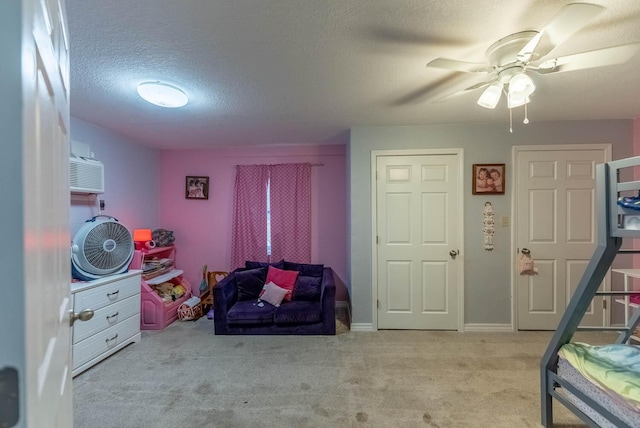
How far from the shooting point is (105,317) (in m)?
2.40

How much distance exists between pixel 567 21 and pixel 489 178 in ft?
6.59

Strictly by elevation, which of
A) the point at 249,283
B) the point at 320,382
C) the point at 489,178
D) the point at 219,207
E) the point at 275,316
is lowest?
the point at 320,382

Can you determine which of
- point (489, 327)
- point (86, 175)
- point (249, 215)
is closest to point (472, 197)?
point (489, 327)

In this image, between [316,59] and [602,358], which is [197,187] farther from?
[602,358]

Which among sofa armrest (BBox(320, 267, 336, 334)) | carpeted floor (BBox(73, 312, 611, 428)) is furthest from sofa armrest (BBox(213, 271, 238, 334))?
sofa armrest (BBox(320, 267, 336, 334))

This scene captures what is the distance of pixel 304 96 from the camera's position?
2.17 meters

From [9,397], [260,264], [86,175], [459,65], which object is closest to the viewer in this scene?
[9,397]

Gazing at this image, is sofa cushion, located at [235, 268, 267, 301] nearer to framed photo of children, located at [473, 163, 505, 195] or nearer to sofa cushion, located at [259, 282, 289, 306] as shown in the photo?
sofa cushion, located at [259, 282, 289, 306]

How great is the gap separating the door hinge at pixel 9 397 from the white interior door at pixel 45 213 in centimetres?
3

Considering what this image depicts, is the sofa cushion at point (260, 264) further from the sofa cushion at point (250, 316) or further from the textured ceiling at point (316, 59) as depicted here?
the textured ceiling at point (316, 59)

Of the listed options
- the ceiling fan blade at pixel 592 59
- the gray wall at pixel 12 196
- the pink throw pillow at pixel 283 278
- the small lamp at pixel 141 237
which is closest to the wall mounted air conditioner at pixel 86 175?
the small lamp at pixel 141 237

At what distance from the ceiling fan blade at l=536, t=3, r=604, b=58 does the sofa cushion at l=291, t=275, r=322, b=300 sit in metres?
2.79

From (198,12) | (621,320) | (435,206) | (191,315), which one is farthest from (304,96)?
(621,320)

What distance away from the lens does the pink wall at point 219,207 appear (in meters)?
3.74
